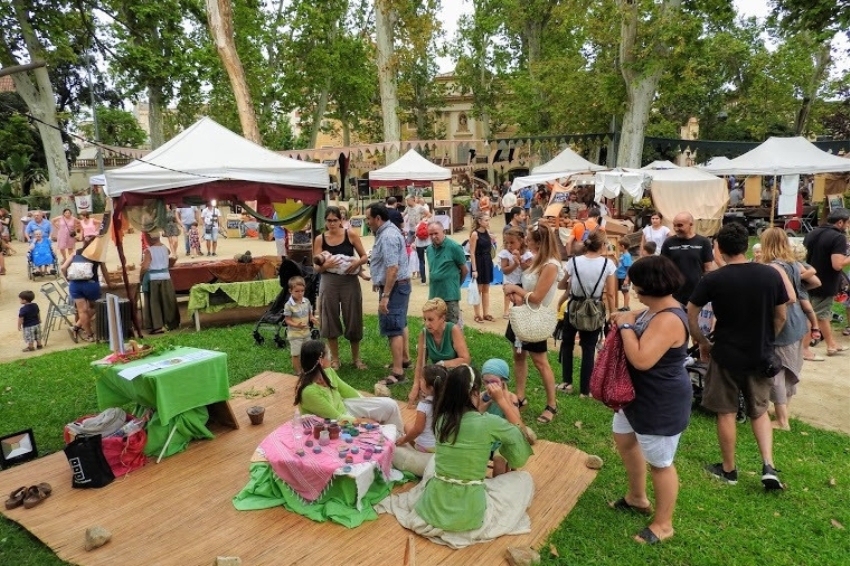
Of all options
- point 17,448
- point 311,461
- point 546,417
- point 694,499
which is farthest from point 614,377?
point 17,448

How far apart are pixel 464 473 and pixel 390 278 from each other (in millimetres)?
2736

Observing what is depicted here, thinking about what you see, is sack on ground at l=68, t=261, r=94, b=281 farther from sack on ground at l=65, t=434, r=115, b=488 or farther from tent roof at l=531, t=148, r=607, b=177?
tent roof at l=531, t=148, r=607, b=177

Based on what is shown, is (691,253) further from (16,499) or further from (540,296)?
(16,499)

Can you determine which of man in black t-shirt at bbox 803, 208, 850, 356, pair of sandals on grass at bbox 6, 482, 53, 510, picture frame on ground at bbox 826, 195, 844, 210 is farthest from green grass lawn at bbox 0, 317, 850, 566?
picture frame on ground at bbox 826, 195, 844, 210

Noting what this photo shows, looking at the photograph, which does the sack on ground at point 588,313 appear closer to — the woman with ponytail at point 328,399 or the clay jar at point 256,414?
the woman with ponytail at point 328,399

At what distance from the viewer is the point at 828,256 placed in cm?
616

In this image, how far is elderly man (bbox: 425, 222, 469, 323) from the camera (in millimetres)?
5871

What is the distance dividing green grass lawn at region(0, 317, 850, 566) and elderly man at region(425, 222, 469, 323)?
3.72 feet

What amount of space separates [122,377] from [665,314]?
12.9 feet

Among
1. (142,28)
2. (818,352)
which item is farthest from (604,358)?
(142,28)

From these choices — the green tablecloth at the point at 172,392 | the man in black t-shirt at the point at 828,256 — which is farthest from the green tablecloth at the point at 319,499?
the man in black t-shirt at the point at 828,256

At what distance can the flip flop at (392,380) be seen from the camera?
581cm

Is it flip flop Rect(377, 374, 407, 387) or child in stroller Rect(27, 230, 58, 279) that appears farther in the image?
child in stroller Rect(27, 230, 58, 279)

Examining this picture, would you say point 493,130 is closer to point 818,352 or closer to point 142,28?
point 142,28
